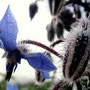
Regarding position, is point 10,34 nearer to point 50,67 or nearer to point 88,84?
point 50,67

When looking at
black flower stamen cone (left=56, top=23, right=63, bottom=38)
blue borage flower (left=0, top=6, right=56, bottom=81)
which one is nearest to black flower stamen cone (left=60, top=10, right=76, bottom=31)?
black flower stamen cone (left=56, top=23, right=63, bottom=38)

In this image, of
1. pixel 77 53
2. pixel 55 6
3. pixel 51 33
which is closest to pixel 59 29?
pixel 51 33

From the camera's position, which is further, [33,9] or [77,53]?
[33,9]

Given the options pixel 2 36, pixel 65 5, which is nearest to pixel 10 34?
pixel 2 36

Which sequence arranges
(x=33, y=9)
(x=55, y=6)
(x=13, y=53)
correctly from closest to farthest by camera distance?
(x=13, y=53) < (x=55, y=6) < (x=33, y=9)

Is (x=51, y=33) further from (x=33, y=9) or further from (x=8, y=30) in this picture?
(x=8, y=30)

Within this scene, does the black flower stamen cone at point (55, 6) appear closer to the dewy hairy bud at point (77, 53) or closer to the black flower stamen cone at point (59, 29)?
the black flower stamen cone at point (59, 29)
